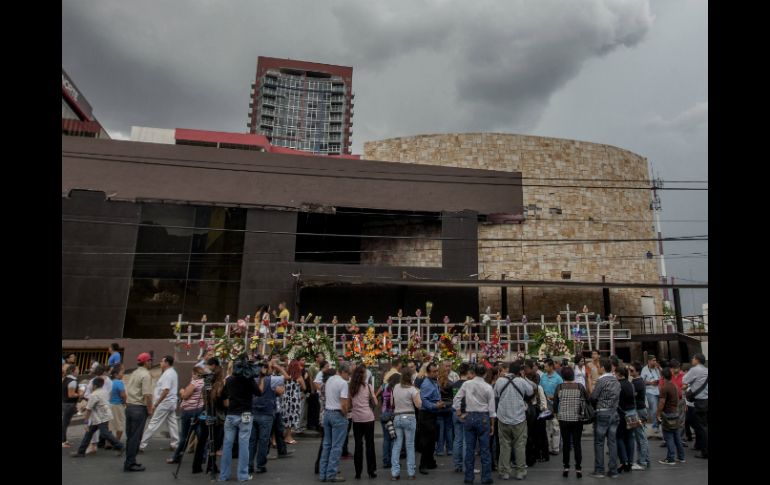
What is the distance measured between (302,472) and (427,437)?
2139mm

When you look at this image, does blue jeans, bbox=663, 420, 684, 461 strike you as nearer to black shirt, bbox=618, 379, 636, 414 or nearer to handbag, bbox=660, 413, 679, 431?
handbag, bbox=660, 413, 679, 431

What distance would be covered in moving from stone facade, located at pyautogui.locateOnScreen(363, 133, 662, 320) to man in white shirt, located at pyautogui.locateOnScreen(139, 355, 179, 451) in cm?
1634

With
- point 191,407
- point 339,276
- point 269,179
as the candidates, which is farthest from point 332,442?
point 269,179

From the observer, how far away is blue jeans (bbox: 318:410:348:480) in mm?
7793

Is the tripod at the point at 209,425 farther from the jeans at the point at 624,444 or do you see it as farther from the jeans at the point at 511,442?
the jeans at the point at 624,444

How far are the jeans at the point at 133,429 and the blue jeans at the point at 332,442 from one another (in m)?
3.13

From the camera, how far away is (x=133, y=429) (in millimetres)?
8586

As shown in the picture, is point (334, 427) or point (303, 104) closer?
point (334, 427)

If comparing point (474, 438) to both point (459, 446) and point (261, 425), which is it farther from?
point (261, 425)

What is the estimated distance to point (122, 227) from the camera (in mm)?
22078

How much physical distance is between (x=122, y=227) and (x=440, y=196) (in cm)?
1422
